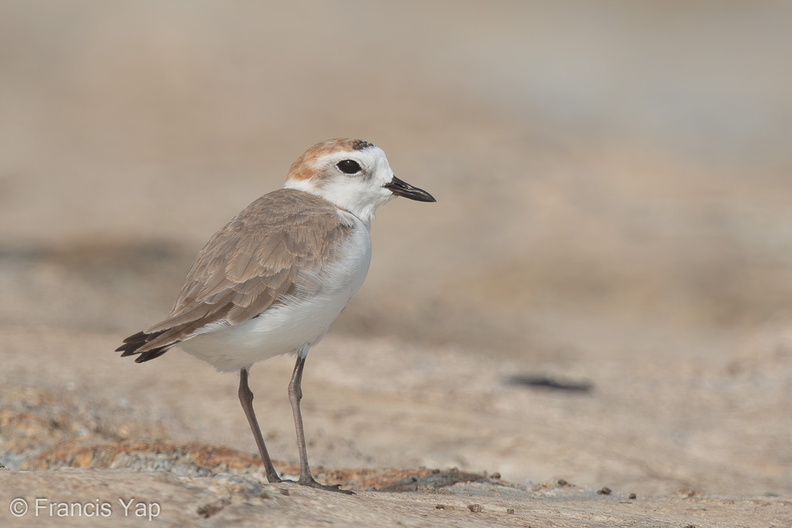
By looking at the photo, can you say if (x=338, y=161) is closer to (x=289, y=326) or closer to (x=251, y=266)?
(x=251, y=266)

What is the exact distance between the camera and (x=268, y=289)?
18.6 ft

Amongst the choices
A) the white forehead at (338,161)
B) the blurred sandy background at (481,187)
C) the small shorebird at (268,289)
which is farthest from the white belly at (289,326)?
the blurred sandy background at (481,187)

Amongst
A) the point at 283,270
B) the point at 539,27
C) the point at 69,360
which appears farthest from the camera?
the point at 539,27

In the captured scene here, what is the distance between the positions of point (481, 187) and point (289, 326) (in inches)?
611

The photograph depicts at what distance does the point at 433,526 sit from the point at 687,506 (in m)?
2.22

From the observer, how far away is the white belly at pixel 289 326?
563cm

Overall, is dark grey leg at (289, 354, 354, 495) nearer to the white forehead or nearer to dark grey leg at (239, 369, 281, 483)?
dark grey leg at (239, 369, 281, 483)

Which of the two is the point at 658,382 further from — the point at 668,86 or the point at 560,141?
the point at 668,86

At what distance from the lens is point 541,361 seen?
13.3 metres

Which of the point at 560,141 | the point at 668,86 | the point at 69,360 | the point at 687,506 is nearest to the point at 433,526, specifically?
the point at 687,506

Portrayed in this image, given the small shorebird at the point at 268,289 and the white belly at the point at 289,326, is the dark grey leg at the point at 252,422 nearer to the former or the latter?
the small shorebird at the point at 268,289

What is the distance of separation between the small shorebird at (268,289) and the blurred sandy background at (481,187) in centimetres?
252

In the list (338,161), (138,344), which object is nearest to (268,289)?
(138,344)

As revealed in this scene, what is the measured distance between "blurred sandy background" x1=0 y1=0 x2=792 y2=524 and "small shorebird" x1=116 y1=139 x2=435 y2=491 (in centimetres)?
252
